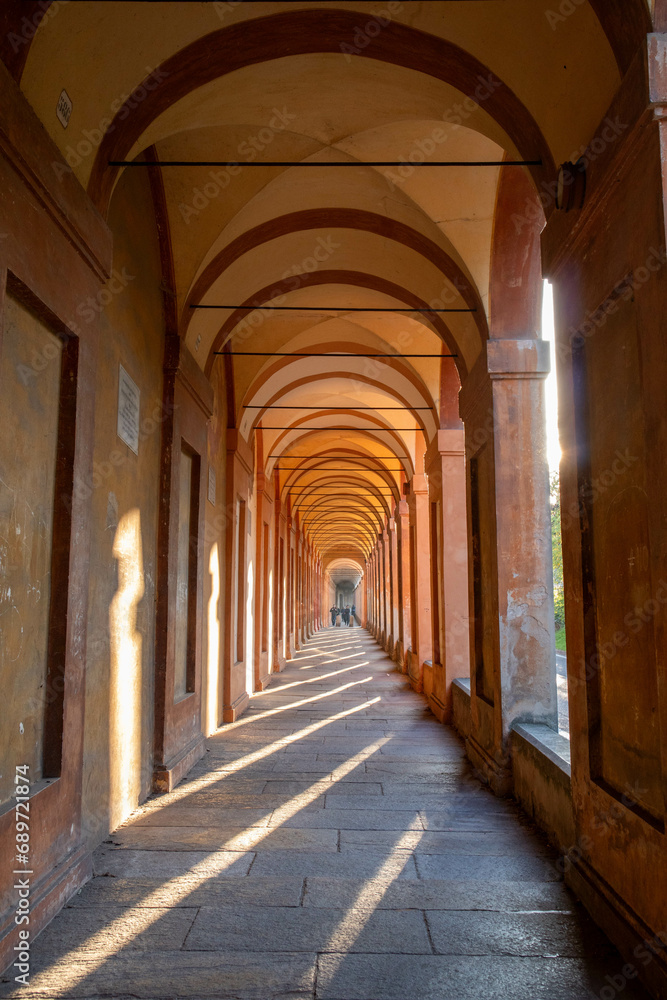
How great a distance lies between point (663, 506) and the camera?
2797 mm

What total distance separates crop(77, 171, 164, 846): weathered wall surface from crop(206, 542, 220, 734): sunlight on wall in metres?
2.47

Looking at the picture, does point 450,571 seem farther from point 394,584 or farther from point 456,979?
point 394,584

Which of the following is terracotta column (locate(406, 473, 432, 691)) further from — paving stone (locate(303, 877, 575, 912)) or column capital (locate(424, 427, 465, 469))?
paving stone (locate(303, 877, 575, 912))

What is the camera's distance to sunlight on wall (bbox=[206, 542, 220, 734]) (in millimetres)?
8609

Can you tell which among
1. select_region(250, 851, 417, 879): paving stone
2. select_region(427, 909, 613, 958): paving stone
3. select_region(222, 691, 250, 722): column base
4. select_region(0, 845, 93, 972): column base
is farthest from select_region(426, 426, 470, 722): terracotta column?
select_region(0, 845, 93, 972): column base

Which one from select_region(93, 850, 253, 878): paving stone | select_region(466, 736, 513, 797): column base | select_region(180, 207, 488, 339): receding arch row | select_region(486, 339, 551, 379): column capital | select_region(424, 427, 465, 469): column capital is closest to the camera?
select_region(93, 850, 253, 878): paving stone

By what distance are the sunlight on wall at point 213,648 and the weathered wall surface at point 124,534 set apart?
2467mm

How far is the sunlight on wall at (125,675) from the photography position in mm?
5117

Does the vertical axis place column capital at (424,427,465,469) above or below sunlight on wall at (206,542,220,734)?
above

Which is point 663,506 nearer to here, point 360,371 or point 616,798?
point 616,798

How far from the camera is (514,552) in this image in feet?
20.4

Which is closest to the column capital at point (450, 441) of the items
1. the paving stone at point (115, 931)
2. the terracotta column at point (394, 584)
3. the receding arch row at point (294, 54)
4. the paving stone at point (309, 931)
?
the receding arch row at point (294, 54)

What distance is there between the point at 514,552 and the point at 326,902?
134 inches

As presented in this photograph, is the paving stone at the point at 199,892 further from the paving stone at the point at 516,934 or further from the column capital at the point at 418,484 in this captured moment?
the column capital at the point at 418,484
